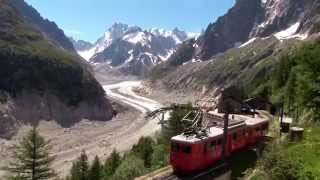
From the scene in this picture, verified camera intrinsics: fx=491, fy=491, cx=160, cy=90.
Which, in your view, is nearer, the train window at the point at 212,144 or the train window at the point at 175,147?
the train window at the point at 175,147

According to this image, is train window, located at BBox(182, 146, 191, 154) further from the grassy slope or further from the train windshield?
the grassy slope

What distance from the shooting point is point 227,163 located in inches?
1612

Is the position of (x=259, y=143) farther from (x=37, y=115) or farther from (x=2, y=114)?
(x=37, y=115)

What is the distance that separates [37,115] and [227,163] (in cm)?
13120

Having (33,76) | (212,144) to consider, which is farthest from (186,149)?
(33,76)

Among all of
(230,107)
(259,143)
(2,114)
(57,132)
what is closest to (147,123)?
(57,132)

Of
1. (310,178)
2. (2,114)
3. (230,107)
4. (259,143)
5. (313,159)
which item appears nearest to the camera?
(310,178)

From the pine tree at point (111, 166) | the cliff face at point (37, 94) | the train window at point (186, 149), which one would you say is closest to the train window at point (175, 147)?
the train window at point (186, 149)

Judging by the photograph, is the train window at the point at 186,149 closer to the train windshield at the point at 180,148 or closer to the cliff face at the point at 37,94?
the train windshield at the point at 180,148

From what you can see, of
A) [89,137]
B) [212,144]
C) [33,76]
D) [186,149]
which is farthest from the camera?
[33,76]

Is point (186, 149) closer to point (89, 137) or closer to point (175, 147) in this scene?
point (175, 147)

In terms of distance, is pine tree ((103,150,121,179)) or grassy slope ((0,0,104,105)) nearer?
pine tree ((103,150,121,179))

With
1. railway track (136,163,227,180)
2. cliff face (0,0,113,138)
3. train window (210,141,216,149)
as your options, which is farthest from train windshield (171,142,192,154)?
cliff face (0,0,113,138)

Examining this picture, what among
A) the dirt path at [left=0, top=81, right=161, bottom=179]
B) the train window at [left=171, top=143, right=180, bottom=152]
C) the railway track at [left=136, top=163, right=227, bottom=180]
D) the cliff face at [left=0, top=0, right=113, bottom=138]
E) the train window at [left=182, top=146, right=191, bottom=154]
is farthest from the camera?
the cliff face at [left=0, top=0, right=113, bottom=138]
